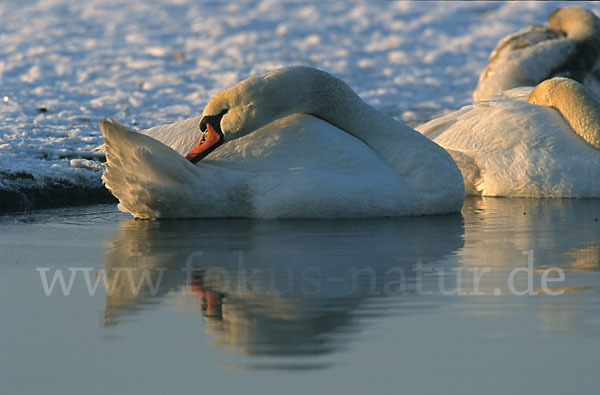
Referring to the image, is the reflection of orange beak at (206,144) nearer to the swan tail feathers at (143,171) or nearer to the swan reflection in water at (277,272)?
the swan tail feathers at (143,171)

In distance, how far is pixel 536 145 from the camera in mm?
8062

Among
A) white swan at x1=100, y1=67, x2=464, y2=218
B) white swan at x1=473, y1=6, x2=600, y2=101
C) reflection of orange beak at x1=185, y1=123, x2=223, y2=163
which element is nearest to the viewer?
white swan at x1=100, y1=67, x2=464, y2=218

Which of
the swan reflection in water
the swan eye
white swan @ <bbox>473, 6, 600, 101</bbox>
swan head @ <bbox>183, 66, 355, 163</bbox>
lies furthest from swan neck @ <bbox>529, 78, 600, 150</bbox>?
white swan @ <bbox>473, 6, 600, 101</bbox>

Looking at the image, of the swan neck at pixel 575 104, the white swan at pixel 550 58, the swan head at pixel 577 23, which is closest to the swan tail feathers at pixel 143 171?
the swan neck at pixel 575 104

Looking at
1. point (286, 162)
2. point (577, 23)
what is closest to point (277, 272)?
point (286, 162)

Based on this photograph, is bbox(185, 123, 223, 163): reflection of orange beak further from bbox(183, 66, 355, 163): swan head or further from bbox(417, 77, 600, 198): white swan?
bbox(417, 77, 600, 198): white swan

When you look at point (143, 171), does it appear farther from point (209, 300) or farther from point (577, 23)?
point (577, 23)

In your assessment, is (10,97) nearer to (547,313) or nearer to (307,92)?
(307,92)

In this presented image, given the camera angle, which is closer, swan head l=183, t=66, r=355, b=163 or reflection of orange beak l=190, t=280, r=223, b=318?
reflection of orange beak l=190, t=280, r=223, b=318

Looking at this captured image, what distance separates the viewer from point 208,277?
3.96 metres

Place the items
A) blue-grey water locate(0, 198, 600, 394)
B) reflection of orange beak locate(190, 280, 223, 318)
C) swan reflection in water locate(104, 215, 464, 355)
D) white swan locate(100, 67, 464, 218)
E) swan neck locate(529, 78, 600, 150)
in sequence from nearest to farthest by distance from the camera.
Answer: blue-grey water locate(0, 198, 600, 394) < swan reflection in water locate(104, 215, 464, 355) < reflection of orange beak locate(190, 280, 223, 318) < white swan locate(100, 67, 464, 218) < swan neck locate(529, 78, 600, 150)

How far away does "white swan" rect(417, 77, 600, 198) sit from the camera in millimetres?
7918

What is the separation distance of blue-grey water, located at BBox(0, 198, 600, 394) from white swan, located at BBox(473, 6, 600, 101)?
804 centimetres

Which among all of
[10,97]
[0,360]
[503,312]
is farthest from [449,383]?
[10,97]
